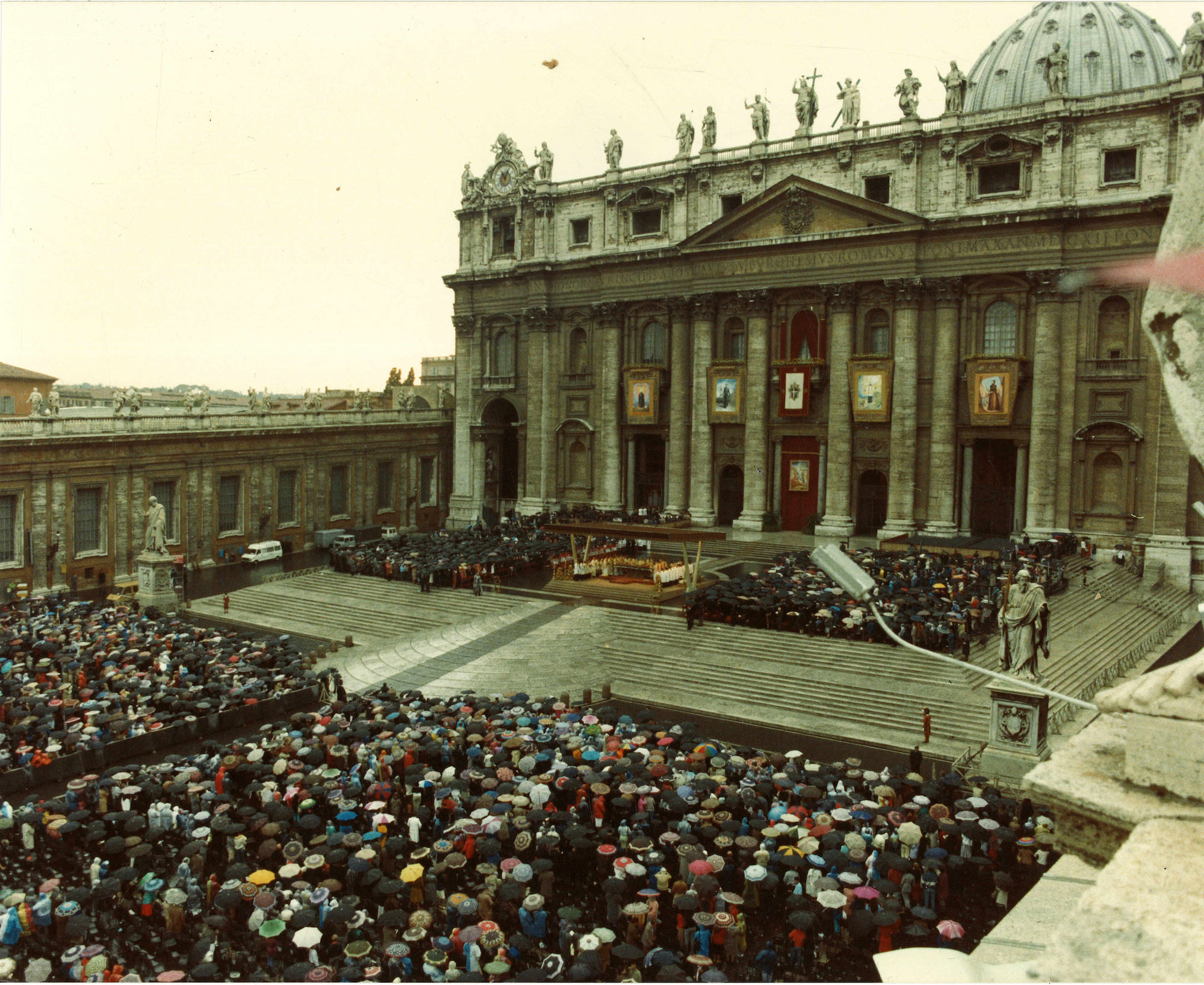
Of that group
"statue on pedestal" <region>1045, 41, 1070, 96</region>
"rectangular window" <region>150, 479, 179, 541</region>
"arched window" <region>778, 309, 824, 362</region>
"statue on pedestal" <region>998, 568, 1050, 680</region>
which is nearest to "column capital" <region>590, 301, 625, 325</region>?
"arched window" <region>778, 309, 824, 362</region>

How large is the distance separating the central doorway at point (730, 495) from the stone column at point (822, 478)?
4675 mm

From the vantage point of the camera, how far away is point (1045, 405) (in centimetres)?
4656

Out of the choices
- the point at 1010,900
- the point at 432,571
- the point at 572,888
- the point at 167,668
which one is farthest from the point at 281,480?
the point at 1010,900

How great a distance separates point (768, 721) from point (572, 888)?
1184 cm

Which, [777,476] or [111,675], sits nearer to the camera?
[111,675]

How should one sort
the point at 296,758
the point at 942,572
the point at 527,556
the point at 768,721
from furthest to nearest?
the point at 527,556
the point at 942,572
the point at 768,721
the point at 296,758

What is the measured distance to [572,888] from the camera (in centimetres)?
1653

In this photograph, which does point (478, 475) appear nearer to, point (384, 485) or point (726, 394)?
point (384, 485)

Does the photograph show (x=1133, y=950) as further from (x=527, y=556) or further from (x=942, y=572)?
(x=527, y=556)

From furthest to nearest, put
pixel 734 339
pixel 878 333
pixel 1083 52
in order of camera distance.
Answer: pixel 1083 52 < pixel 734 339 < pixel 878 333

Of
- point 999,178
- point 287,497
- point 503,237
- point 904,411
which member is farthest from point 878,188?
point 287,497

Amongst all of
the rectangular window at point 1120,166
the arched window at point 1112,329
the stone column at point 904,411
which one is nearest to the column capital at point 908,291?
the stone column at point 904,411

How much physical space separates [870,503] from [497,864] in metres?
40.6

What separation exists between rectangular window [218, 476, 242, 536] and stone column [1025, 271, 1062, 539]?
4248 centimetres
